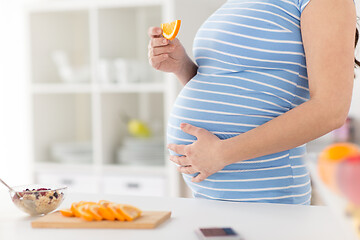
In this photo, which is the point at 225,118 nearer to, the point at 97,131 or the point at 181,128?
the point at 181,128

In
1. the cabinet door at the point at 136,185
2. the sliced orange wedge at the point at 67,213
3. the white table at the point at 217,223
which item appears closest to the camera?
the white table at the point at 217,223

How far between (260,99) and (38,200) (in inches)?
21.0

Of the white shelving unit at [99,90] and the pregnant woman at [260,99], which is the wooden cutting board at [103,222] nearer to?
the pregnant woman at [260,99]

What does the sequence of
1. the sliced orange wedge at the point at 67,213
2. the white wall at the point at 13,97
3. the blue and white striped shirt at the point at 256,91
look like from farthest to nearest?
the white wall at the point at 13,97, the blue and white striped shirt at the point at 256,91, the sliced orange wedge at the point at 67,213

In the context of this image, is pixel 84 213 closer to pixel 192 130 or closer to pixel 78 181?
pixel 192 130

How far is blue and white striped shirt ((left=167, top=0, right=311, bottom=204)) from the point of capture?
1107 millimetres

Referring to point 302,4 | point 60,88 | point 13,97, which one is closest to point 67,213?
point 302,4

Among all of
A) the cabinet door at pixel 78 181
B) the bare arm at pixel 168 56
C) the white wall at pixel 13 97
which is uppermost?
the bare arm at pixel 168 56

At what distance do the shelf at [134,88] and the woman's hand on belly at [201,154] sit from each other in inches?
65.9

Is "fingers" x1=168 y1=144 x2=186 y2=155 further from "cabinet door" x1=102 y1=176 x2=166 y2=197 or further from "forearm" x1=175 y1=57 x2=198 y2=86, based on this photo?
"cabinet door" x1=102 y1=176 x2=166 y2=197

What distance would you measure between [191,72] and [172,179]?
4.63 ft

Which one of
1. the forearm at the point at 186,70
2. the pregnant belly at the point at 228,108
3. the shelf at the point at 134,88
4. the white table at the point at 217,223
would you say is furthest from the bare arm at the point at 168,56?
the shelf at the point at 134,88

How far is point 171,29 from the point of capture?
1188mm

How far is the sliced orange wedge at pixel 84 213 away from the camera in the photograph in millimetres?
923
